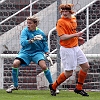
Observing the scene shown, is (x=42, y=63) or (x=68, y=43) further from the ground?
(x=68, y=43)

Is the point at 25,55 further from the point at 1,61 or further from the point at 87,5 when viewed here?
the point at 87,5

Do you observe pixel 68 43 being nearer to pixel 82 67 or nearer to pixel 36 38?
pixel 82 67

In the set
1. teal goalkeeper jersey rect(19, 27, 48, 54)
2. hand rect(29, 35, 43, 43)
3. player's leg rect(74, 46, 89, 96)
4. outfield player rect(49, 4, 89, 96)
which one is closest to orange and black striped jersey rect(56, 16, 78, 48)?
outfield player rect(49, 4, 89, 96)

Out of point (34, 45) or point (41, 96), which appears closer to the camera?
point (41, 96)

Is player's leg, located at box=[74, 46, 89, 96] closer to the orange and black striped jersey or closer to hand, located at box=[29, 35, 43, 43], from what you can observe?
the orange and black striped jersey

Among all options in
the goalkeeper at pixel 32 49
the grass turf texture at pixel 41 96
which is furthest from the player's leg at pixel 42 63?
the grass turf texture at pixel 41 96

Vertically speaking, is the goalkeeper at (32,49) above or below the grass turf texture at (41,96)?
above

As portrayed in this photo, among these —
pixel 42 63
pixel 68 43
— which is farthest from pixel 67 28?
pixel 42 63

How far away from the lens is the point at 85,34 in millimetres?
13273

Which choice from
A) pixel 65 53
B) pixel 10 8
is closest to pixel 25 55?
pixel 65 53

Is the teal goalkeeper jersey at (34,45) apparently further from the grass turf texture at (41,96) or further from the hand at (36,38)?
the grass turf texture at (41,96)

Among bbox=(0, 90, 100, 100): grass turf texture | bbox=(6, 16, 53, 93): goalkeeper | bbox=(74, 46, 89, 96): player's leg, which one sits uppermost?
bbox=(6, 16, 53, 93): goalkeeper

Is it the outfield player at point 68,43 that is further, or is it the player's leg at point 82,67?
the player's leg at point 82,67

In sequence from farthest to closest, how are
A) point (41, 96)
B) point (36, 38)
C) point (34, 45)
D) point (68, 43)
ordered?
1. point (34, 45)
2. point (36, 38)
3. point (41, 96)
4. point (68, 43)
